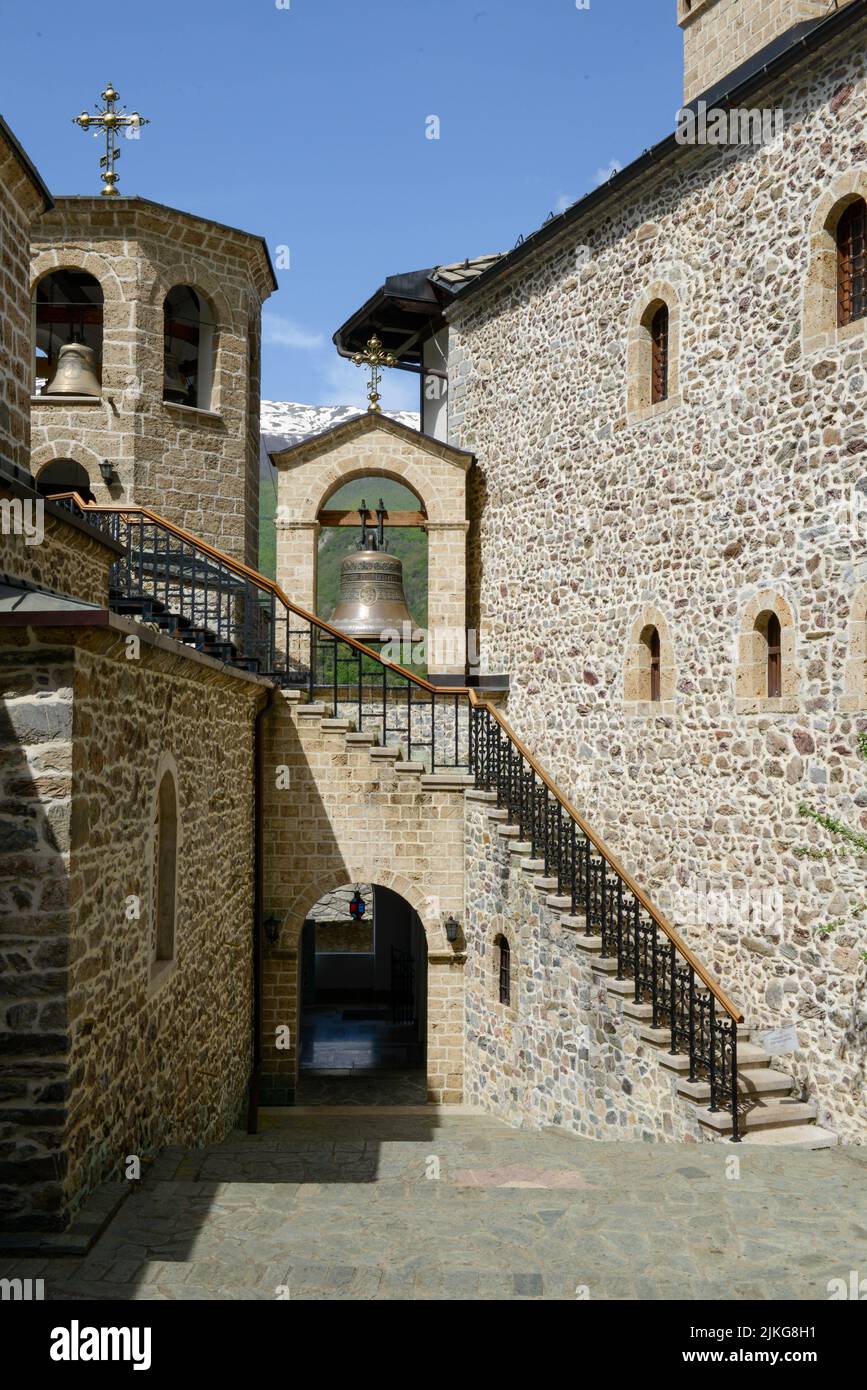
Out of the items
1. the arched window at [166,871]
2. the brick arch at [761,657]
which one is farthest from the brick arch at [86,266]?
the brick arch at [761,657]

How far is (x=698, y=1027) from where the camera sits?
380 inches

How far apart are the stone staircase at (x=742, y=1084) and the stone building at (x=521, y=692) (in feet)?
0.12

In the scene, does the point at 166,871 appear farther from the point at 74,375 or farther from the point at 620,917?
the point at 74,375

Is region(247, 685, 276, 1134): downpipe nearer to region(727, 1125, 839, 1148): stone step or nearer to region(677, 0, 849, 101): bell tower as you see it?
region(727, 1125, 839, 1148): stone step

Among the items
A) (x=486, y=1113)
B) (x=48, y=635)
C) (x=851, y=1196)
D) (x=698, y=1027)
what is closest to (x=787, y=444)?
(x=698, y=1027)

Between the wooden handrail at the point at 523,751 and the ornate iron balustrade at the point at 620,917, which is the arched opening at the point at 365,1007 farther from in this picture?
the wooden handrail at the point at 523,751

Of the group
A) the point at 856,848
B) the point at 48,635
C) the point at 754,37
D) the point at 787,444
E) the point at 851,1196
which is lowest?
the point at 851,1196

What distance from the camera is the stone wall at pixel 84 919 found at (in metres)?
5.48

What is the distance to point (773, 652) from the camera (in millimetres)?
9750

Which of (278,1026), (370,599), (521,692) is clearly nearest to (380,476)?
(370,599)

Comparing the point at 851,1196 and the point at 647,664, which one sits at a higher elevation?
the point at 647,664

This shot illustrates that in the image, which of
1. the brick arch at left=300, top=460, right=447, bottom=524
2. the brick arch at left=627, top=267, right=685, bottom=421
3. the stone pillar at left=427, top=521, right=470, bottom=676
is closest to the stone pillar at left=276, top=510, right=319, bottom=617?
the brick arch at left=300, top=460, right=447, bottom=524

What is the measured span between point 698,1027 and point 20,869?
6.15 metres

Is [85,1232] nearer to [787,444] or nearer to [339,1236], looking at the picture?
[339,1236]
